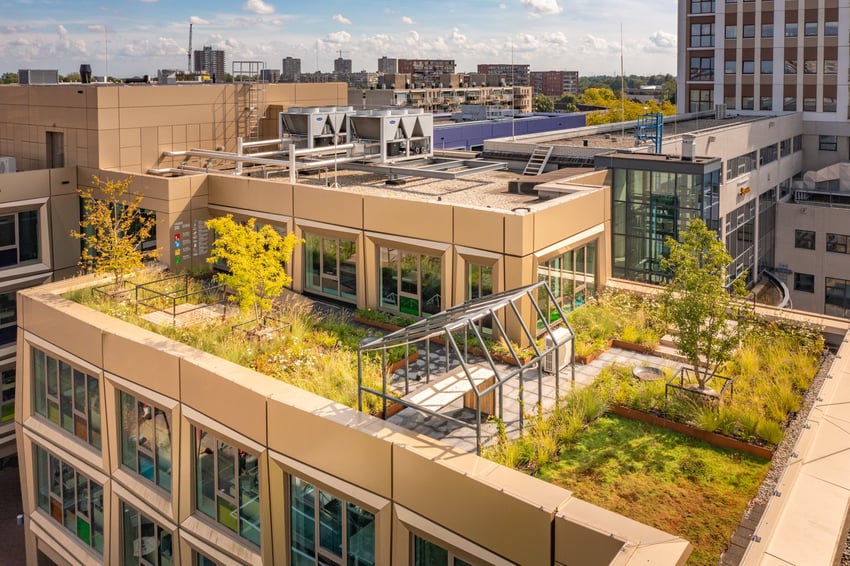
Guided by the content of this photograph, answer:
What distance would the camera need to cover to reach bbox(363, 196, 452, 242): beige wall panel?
21.9 metres

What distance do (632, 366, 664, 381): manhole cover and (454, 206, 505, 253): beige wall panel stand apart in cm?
502

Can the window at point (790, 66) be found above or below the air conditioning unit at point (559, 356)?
above

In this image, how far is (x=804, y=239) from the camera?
51.8 meters

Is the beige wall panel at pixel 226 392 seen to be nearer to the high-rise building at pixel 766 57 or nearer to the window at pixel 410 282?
the window at pixel 410 282

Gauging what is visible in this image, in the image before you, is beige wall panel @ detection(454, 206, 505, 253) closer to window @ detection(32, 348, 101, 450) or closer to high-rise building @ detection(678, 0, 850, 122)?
window @ detection(32, 348, 101, 450)

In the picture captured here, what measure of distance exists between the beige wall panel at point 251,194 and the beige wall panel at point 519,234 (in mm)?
9042

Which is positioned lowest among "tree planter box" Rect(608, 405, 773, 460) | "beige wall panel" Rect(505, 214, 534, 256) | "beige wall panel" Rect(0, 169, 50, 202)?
"tree planter box" Rect(608, 405, 773, 460)

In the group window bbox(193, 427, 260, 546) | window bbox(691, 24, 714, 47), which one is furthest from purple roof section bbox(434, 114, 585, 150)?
window bbox(193, 427, 260, 546)

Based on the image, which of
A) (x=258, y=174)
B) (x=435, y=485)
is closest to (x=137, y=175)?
(x=258, y=174)

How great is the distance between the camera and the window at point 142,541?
779 inches

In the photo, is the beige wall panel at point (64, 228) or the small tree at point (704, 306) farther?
the beige wall panel at point (64, 228)

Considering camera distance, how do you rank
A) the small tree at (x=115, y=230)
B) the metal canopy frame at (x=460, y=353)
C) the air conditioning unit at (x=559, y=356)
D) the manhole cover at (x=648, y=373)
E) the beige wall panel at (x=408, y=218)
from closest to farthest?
the metal canopy frame at (x=460, y=353)
the manhole cover at (x=648, y=373)
the air conditioning unit at (x=559, y=356)
the beige wall panel at (x=408, y=218)
the small tree at (x=115, y=230)

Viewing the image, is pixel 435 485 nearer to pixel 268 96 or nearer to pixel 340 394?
pixel 340 394

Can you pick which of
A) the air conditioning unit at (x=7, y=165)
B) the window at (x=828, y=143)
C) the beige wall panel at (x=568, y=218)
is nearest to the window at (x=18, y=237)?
the air conditioning unit at (x=7, y=165)
